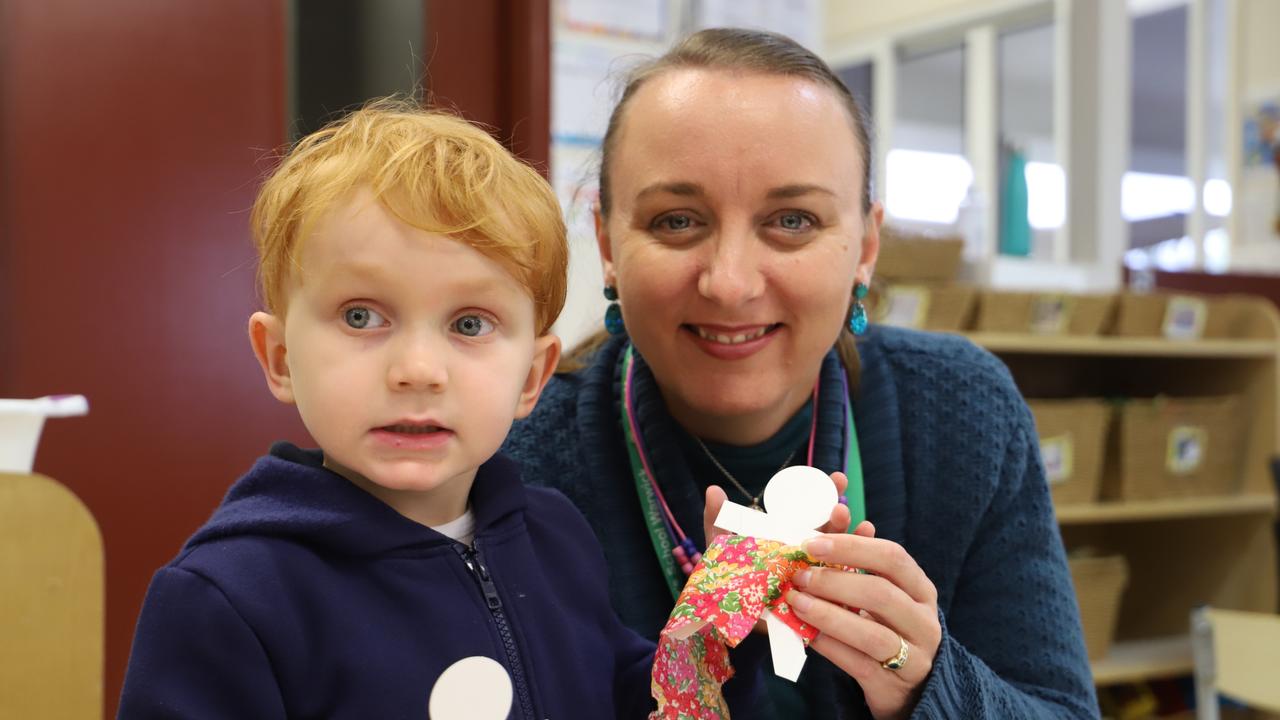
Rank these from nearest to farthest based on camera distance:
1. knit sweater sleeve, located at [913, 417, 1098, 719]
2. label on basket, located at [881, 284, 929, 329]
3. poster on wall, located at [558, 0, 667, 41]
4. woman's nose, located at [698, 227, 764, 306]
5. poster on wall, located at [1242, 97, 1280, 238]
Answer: woman's nose, located at [698, 227, 764, 306], knit sweater sleeve, located at [913, 417, 1098, 719], poster on wall, located at [558, 0, 667, 41], label on basket, located at [881, 284, 929, 329], poster on wall, located at [1242, 97, 1280, 238]

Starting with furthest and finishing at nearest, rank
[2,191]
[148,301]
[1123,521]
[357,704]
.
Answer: [1123,521], [148,301], [2,191], [357,704]

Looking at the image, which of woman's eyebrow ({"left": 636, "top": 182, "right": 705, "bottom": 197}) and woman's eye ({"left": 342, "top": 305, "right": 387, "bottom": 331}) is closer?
woman's eye ({"left": 342, "top": 305, "right": 387, "bottom": 331})

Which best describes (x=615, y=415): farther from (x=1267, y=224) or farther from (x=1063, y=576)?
(x=1267, y=224)

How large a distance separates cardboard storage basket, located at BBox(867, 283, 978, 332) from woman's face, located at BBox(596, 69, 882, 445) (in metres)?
1.69

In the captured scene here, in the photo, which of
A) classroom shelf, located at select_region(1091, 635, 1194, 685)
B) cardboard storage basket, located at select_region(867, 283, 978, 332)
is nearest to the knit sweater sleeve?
cardboard storage basket, located at select_region(867, 283, 978, 332)

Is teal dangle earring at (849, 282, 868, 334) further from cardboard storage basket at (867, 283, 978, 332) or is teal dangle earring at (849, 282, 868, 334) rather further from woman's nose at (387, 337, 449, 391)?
cardboard storage basket at (867, 283, 978, 332)

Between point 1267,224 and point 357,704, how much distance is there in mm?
5293

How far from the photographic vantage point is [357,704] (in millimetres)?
841

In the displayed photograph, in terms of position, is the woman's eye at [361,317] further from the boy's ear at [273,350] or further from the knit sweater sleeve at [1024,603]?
the knit sweater sleeve at [1024,603]

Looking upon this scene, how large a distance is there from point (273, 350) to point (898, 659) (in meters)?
0.59

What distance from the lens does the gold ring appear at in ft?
3.19

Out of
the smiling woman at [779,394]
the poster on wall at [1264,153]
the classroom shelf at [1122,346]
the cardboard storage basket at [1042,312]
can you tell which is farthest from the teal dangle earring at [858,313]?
the poster on wall at [1264,153]

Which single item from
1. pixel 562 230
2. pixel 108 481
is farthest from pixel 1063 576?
pixel 108 481

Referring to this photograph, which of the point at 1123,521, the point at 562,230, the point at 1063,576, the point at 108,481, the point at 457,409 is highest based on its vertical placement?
the point at 562,230
